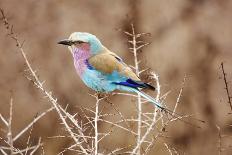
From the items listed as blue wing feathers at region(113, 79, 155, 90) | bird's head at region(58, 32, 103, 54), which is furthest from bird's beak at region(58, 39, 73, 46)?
blue wing feathers at region(113, 79, 155, 90)

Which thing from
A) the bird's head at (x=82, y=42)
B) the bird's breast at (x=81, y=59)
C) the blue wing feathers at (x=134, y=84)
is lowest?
the blue wing feathers at (x=134, y=84)

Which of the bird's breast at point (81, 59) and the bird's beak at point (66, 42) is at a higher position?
the bird's beak at point (66, 42)

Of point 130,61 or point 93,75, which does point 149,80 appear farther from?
point 130,61

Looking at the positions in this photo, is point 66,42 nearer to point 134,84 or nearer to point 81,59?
point 81,59

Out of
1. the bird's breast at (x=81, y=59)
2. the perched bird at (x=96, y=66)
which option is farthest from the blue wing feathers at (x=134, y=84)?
the bird's breast at (x=81, y=59)

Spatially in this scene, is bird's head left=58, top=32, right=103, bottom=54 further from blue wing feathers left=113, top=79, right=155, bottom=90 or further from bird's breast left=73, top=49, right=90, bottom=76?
blue wing feathers left=113, top=79, right=155, bottom=90

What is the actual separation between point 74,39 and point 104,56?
0.23 meters

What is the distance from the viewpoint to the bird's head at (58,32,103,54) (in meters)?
3.37

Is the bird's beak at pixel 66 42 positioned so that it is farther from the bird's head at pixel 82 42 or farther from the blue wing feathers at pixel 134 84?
the blue wing feathers at pixel 134 84

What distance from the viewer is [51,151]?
709 centimetres

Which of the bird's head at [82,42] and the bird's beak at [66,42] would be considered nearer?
the bird's beak at [66,42]

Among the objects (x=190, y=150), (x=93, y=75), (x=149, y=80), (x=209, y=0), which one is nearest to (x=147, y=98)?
(x=149, y=80)

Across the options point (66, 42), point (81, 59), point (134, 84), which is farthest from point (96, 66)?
point (134, 84)

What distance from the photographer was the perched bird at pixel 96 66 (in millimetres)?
3371
